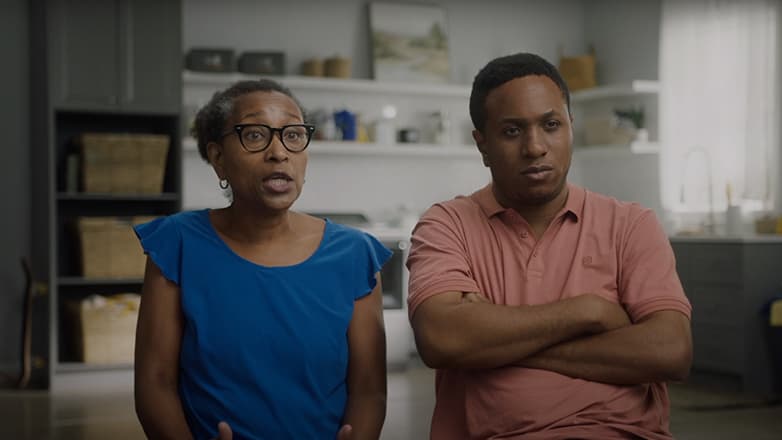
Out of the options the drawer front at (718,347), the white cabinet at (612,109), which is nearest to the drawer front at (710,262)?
the drawer front at (718,347)

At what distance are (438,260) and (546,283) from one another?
0.21 metres

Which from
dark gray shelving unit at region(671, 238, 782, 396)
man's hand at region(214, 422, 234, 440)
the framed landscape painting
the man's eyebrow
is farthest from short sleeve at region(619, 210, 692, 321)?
the framed landscape painting

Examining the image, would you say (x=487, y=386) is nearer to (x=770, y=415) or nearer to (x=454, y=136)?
(x=770, y=415)

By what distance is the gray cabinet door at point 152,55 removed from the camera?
18.8ft

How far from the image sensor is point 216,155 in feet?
6.38

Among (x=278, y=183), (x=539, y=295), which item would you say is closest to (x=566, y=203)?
(x=539, y=295)

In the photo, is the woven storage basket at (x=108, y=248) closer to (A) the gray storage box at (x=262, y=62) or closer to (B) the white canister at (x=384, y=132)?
(A) the gray storage box at (x=262, y=62)

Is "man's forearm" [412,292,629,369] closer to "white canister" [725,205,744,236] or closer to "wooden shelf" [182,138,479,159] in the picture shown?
"white canister" [725,205,744,236]

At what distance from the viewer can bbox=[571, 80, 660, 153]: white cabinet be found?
674cm

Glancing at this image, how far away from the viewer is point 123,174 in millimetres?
5723

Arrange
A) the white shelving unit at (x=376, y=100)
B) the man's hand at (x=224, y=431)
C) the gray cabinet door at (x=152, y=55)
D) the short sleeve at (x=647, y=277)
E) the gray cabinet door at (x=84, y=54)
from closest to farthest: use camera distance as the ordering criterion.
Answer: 1. the man's hand at (x=224, y=431)
2. the short sleeve at (x=647, y=277)
3. the gray cabinet door at (x=84, y=54)
4. the gray cabinet door at (x=152, y=55)
5. the white shelving unit at (x=376, y=100)

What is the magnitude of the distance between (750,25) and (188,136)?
3.66 meters

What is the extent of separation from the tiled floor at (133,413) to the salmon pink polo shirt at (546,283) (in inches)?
90.6

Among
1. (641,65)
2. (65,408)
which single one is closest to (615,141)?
(641,65)
